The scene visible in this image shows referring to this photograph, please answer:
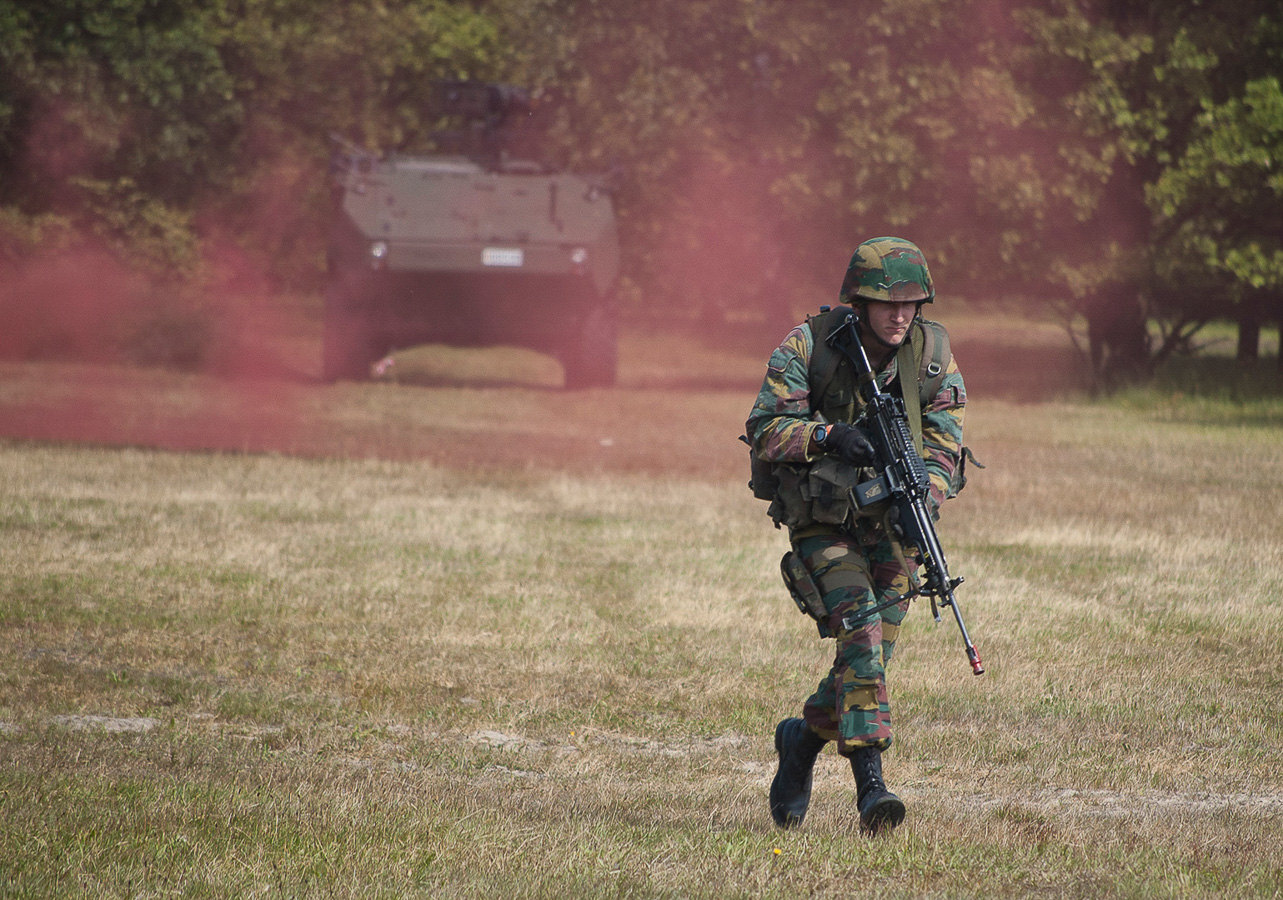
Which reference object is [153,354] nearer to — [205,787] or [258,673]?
[258,673]

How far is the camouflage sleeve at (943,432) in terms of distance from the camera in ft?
16.6

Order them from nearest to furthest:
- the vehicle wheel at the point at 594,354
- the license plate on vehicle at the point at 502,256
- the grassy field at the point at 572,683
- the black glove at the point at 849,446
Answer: the grassy field at the point at 572,683, the black glove at the point at 849,446, the license plate on vehicle at the point at 502,256, the vehicle wheel at the point at 594,354

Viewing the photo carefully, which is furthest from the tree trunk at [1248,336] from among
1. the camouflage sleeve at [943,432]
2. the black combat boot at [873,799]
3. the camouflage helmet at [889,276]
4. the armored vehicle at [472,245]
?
the black combat boot at [873,799]

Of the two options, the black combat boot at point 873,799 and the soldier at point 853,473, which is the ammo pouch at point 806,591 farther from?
the black combat boot at point 873,799

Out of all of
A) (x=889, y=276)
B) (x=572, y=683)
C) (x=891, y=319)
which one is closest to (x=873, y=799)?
(x=891, y=319)

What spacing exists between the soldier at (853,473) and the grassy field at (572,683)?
281mm

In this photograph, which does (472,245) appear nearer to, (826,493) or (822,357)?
(822,357)

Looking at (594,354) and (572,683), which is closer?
(572,683)

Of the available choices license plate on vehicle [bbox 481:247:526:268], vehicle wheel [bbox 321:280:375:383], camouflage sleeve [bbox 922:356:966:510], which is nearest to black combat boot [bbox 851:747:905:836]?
camouflage sleeve [bbox 922:356:966:510]

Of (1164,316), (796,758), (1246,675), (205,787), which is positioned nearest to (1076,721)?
(1246,675)

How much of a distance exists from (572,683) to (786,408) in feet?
9.02

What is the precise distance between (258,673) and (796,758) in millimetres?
3111

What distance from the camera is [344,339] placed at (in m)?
20.9

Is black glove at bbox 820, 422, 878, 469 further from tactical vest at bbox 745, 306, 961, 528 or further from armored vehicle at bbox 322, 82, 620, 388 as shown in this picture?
armored vehicle at bbox 322, 82, 620, 388
